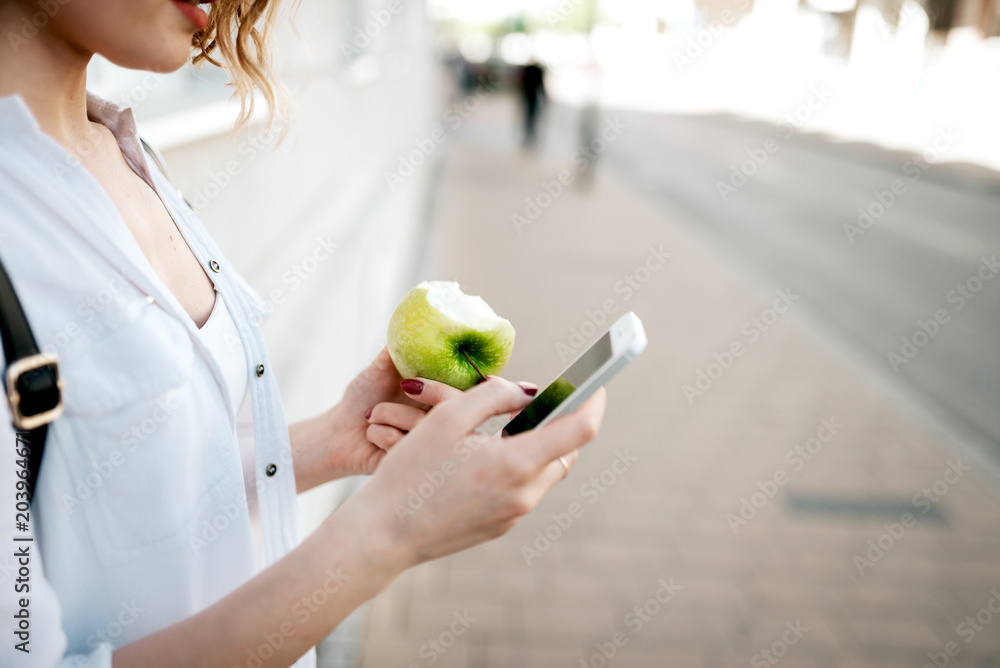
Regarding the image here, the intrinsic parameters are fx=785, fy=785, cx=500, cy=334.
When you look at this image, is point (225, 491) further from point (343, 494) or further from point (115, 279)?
point (343, 494)

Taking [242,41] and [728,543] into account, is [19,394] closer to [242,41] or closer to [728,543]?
[242,41]

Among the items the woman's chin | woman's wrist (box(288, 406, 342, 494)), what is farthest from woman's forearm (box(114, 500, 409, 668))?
the woman's chin

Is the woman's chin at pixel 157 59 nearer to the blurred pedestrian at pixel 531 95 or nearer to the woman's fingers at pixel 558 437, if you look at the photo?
the woman's fingers at pixel 558 437

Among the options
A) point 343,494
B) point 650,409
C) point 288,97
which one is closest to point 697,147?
point 650,409

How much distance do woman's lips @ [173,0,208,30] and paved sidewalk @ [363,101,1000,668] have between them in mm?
2512

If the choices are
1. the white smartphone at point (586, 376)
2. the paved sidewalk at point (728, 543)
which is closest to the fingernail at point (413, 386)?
the white smartphone at point (586, 376)

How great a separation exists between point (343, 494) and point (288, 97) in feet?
9.52

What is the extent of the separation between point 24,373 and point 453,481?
1.66 ft

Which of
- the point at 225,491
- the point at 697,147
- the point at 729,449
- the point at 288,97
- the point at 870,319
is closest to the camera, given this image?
the point at 225,491

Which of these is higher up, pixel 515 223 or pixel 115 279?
pixel 115 279

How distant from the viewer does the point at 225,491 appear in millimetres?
1217

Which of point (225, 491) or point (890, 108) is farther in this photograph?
point (890, 108)

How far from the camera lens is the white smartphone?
106 centimetres

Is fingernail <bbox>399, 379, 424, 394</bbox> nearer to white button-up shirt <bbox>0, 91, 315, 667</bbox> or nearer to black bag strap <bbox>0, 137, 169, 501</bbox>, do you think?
white button-up shirt <bbox>0, 91, 315, 667</bbox>
